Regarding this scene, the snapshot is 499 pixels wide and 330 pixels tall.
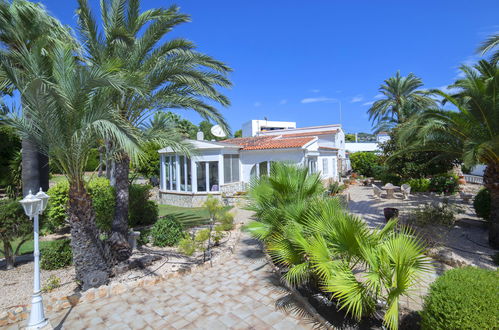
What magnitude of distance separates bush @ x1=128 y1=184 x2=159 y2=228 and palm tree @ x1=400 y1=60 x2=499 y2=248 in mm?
11997

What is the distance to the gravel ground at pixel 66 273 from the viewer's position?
6.43 meters

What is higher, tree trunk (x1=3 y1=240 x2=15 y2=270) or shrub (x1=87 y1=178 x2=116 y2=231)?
shrub (x1=87 y1=178 x2=116 y2=231)

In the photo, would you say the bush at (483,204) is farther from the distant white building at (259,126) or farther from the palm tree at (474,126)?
the distant white building at (259,126)

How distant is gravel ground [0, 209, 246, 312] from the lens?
6434 mm

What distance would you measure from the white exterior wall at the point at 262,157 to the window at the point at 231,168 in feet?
1.56

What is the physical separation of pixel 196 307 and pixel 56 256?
199 inches

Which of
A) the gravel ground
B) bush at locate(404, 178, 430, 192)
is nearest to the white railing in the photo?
bush at locate(404, 178, 430, 192)

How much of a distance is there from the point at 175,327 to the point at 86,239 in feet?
10.8

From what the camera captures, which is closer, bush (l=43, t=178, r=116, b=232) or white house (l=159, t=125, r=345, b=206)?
bush (l=43, t=178, r=116, b=232)

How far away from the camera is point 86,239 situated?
668 cm

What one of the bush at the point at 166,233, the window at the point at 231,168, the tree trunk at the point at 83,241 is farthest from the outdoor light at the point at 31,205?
the window at the point at 231,168

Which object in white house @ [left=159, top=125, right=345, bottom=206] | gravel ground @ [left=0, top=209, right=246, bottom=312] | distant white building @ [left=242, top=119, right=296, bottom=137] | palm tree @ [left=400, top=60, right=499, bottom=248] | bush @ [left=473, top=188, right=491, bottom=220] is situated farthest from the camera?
distant white building @ [left=242, top=119, right=296, bottom=137]

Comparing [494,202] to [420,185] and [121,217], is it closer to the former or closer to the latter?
[121,217]

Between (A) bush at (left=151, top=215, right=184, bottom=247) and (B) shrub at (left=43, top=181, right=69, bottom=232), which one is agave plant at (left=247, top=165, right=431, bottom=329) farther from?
(B) shrub at (left=43, top=181, right=69, bottom=232)
